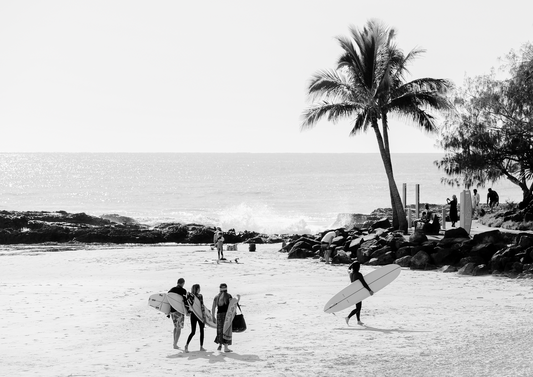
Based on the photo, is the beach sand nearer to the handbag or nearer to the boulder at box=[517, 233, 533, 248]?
the handbag

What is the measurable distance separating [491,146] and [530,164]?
1.88 metres

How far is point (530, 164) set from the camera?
3219 cm

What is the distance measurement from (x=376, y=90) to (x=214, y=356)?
18.9 m

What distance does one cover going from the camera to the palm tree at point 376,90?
30.2 meters

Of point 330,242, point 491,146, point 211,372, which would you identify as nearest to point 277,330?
point 211,372

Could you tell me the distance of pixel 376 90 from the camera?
98.5ft

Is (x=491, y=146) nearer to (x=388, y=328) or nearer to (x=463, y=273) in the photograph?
(x=463, y=273)

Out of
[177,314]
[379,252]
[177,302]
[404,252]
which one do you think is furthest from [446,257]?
[177,302]

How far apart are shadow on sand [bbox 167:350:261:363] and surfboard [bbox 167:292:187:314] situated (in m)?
0.82

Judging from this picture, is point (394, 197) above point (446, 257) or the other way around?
above

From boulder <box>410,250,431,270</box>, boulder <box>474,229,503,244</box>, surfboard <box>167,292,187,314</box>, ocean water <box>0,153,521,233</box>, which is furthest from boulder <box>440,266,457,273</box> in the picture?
ocean water <box>0,153,521,233</box>

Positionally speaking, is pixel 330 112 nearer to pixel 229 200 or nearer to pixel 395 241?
pixel 395 241

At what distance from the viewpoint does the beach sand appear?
41.2 ft


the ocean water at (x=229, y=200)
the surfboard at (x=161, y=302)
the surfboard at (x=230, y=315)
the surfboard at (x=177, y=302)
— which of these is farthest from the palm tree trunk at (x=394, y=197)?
the ocean water at (x=229, y=200)
